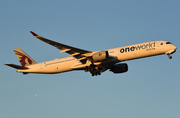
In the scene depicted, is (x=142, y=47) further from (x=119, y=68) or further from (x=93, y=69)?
(x=93, y=69)

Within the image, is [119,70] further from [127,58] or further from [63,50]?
[63,50]

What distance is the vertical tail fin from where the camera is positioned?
182ft

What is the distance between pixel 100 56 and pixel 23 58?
18418 millimetres

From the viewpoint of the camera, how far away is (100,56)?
46344mm

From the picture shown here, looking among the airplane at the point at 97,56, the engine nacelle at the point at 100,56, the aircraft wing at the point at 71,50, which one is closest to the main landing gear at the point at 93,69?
the airplane at the point at 97,56

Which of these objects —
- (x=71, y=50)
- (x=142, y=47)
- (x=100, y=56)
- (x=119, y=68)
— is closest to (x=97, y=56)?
(x=100, y=56)

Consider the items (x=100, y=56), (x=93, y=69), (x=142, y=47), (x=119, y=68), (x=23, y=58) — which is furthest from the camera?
(x=23, y=58)

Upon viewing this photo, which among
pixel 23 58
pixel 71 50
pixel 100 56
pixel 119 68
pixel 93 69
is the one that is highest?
pixel 23 58

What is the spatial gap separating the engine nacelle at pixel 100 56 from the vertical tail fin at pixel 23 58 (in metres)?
14.7

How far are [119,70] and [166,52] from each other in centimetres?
1081

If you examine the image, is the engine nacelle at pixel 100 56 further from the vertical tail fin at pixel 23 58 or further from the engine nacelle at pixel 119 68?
the vertical tail fin at pixel 23 58

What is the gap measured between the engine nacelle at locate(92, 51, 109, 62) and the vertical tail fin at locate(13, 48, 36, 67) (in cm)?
1469

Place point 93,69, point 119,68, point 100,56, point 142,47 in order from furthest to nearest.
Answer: point 119,68, point 93,69, point 142,47, point 100,56

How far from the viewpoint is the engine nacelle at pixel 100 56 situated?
46216 mm
